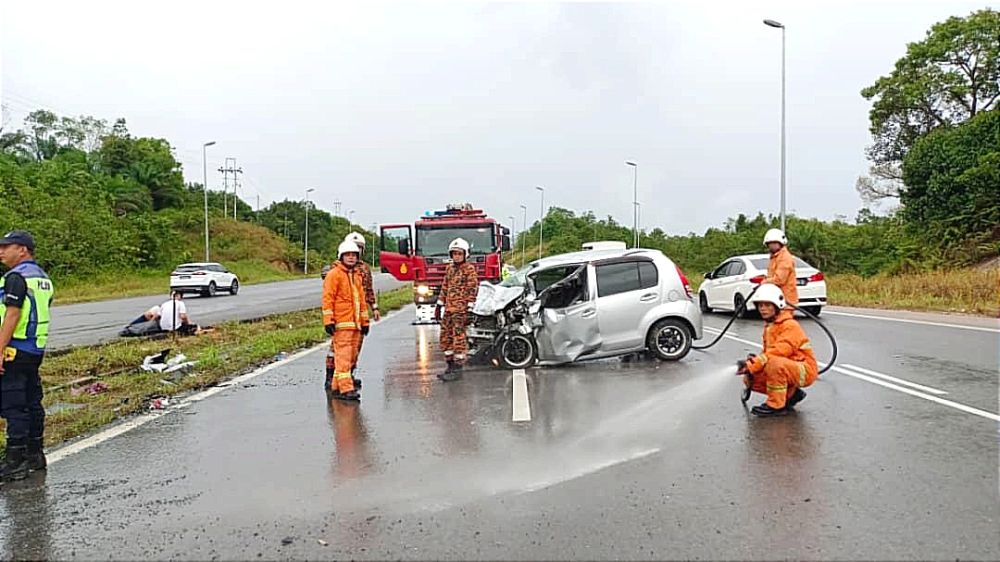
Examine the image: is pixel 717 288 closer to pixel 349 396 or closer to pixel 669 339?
pixel 669 339

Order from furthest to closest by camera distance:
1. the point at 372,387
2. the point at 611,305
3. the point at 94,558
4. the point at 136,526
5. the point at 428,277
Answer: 1. the point at 428,277
2. the point at 611,305
3. the point at 372,387
4. the point at 136,526
5. the point at 94,558

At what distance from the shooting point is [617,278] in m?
10.4

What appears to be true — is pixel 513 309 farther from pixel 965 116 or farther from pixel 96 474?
pixel 965 116

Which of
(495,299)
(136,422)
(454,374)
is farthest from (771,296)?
(136,422)

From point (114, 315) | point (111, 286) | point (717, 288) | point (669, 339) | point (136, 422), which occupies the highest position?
point (717, 288)

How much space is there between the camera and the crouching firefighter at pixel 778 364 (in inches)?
267

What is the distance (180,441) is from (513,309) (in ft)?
16.0

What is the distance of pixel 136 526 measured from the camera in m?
4.39

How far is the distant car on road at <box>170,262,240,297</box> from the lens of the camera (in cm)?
3338

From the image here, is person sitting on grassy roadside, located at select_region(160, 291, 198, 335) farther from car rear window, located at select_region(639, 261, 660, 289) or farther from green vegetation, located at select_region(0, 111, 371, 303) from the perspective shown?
green vegetation, located at select_region(0, 111, 371, 303)

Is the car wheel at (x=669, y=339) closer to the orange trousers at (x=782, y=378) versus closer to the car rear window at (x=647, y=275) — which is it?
the car rear window at (x=647, y=275)

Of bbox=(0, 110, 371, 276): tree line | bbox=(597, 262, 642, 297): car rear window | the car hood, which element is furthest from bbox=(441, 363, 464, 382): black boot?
bbox=(0, 110, 371, 276): tree line

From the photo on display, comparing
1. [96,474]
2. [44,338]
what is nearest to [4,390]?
[44,338]

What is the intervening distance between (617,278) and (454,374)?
8.89 ft
